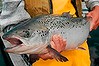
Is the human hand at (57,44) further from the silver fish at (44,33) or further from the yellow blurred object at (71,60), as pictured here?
the yellow blurred object at (71,60)

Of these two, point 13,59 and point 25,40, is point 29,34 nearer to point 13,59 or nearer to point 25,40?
point 25,40

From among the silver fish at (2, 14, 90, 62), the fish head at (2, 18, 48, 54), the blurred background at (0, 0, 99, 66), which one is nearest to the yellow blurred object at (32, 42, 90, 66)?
the silver fish at (2, 14, 90, 62)

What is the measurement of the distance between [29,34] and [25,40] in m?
0.12

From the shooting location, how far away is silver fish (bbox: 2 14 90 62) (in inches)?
A: 114

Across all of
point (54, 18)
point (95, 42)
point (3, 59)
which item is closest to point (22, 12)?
point (54, 18)

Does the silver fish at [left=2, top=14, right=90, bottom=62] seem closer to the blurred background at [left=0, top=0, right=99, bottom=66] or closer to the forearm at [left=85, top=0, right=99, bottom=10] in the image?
the forearm at [left=85, top=0, right=99, bottom=10]

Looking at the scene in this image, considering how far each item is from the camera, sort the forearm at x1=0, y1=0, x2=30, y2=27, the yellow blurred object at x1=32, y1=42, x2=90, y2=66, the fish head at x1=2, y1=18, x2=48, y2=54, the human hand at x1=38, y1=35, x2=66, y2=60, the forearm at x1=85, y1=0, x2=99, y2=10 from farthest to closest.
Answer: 1. the forearm at x1=85, y1=0, x2=99, y2=10
2. the forearm at x1=0, y1=0, x2=30, y2=27
3. the yellow blurred object at x1=32, y1=42, x2=90, y2=66
4. the human hand at x1=38, y1=35, x2=66, y2=60
5. the fish head at x1=2, y1=18, x2=48, y2=54

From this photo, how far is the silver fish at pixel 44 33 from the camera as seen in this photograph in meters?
2.91

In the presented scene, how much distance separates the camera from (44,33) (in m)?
3.15

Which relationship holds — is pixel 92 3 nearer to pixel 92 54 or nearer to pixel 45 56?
pixel 45 56

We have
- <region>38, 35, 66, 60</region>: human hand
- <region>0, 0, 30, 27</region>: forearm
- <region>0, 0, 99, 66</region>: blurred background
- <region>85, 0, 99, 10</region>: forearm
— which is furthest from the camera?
<region>0, 0, 99, 66</region>: blurred background

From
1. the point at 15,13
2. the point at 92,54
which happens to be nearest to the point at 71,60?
the point at 15,13

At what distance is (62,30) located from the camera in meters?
3.43

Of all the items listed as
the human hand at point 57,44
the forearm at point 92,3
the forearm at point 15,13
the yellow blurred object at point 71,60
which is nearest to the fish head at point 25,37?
the human hand at point 57,44
